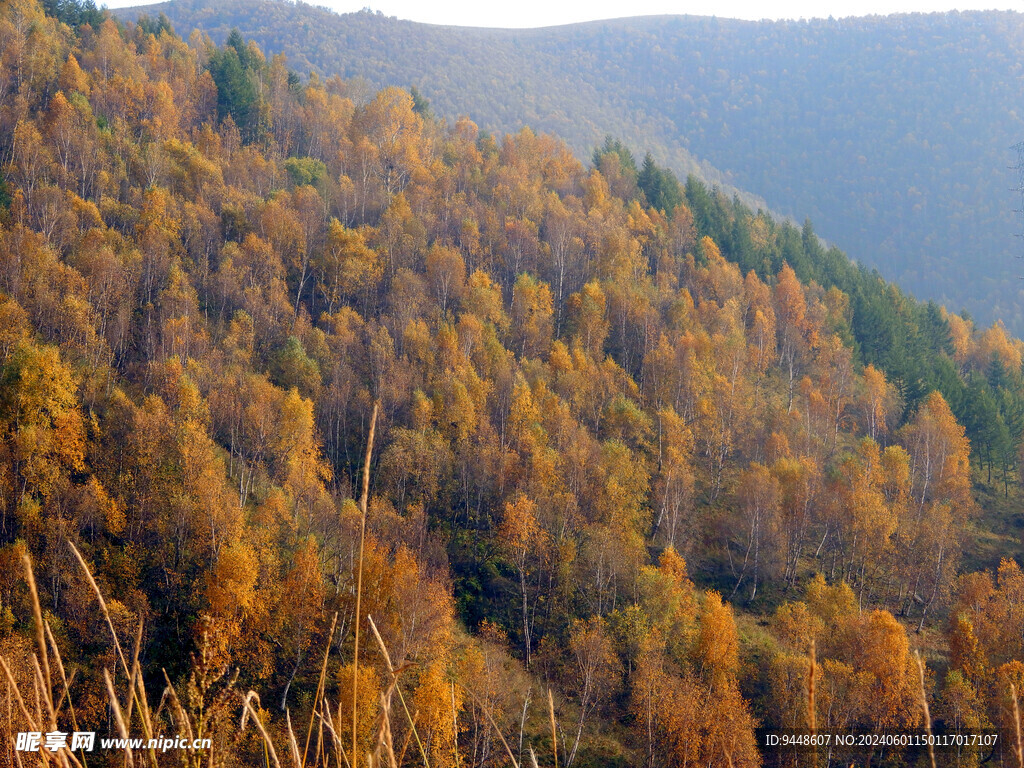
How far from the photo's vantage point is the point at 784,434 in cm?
6925

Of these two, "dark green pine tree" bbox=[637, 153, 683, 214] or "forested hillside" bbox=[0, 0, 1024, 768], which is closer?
"forested hillside" bbox=[0, 0, 1024, 768]

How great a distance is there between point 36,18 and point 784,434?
107932mm

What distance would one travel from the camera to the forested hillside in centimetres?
3969

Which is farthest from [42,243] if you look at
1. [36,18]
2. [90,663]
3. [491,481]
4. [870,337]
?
[870,337]

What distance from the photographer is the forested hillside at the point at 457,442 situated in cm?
3969

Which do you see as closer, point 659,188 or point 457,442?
point 457,442

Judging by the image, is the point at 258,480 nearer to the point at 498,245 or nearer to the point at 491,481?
the point at 491,481

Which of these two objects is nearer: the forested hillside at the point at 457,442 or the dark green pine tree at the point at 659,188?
the forested hillside at the point at 457,442

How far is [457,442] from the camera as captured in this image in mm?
60375

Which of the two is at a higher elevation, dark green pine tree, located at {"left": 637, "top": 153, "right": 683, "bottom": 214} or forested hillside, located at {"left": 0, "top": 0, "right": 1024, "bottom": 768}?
dark green pine tree, located at {"left": 637, "top": 153, "right": 683, "bottom": 214}

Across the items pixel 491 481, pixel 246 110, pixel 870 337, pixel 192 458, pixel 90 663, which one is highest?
pixel 246 110

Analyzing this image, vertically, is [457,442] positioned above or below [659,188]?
below

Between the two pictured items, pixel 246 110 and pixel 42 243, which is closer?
pixel 42 243

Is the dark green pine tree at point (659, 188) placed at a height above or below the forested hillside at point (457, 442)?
above
